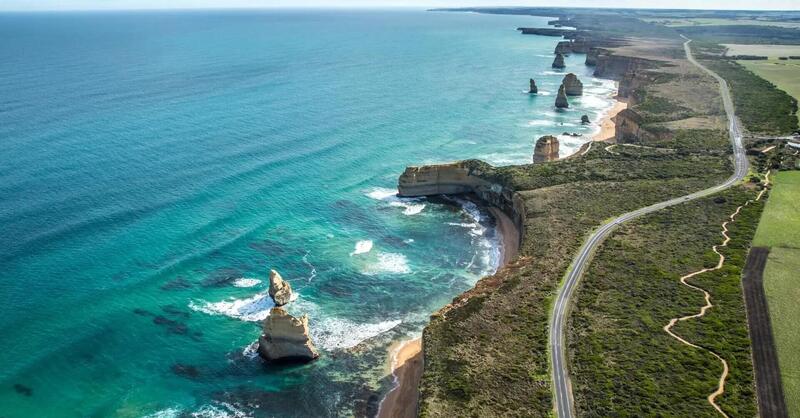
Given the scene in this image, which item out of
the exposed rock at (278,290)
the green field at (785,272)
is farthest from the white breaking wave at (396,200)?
the green field at (785,272)

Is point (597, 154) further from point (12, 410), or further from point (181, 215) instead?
point (12, 410)

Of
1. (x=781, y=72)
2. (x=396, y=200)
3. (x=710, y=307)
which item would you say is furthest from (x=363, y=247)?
(x=781, y=72)

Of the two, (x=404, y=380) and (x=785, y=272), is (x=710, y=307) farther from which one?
(x=404, y=380)

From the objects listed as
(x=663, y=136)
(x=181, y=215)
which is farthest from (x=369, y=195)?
(x=663, y=136)

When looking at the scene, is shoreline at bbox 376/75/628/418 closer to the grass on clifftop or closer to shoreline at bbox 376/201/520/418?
shoreline at bbox 376/201/520/418

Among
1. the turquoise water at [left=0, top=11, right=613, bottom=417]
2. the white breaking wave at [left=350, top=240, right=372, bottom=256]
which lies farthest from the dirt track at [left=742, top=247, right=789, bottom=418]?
the white breaking wave at [left=350, top=240, right=372, bottom=256]

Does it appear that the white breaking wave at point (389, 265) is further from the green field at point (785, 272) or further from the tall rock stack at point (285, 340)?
the green field at point (785, 272)
